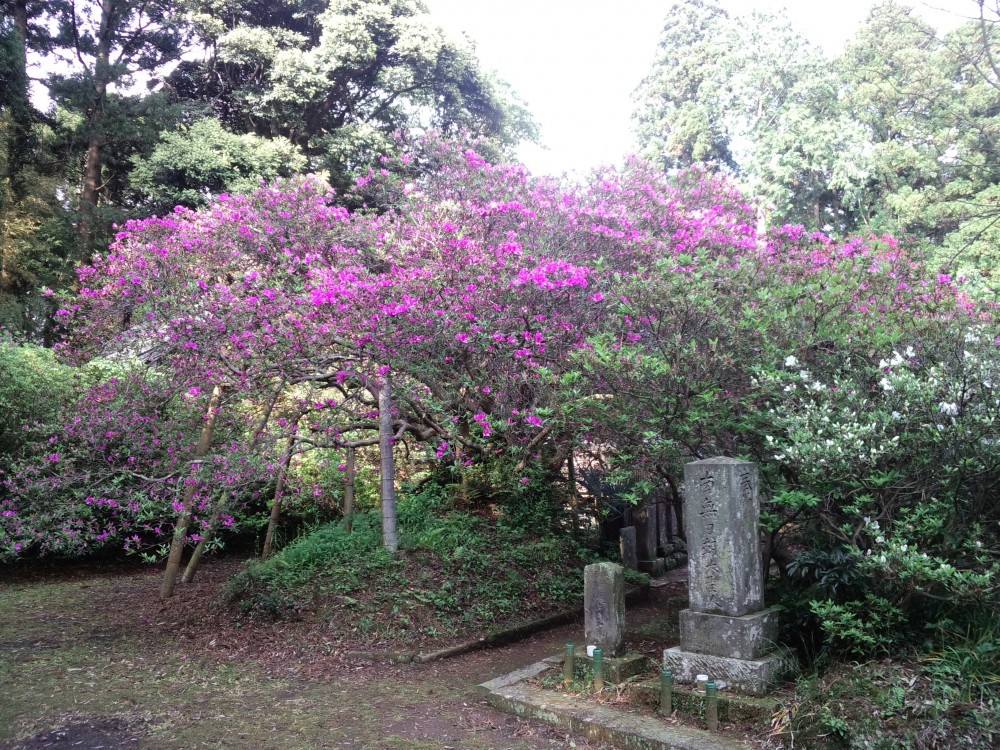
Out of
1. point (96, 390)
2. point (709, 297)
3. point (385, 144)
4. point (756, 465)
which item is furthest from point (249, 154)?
point (756, 465)

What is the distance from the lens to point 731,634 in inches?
197

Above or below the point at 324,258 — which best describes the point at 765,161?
above

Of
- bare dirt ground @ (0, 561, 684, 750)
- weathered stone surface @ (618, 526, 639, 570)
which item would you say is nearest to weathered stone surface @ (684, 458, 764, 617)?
bare dirt ground @ (0, 561, 684, 750)

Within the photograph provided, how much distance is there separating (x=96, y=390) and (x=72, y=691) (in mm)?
3742

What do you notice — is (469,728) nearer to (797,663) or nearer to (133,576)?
(797,663)

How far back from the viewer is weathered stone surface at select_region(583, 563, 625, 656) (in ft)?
18.9

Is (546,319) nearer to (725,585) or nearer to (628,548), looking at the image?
(725,585)

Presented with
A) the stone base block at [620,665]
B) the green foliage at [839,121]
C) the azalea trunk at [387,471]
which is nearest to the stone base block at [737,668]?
the stone base block at [620,665]

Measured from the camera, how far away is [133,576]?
1109cm

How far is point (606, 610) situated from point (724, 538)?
1249 millimetres

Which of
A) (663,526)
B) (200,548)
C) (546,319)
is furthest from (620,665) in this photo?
(663,526)

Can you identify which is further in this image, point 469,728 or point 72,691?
point 72,691

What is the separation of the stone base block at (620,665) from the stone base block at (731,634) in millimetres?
553

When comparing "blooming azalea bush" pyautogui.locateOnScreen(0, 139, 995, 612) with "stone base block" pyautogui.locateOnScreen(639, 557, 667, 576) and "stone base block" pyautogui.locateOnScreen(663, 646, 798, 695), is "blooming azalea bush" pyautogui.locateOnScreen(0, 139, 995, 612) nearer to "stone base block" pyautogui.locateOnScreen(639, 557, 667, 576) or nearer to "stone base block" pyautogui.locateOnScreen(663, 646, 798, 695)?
"stone base block" pyautogui.locateOnScreen(663, 646, 798, 695)
